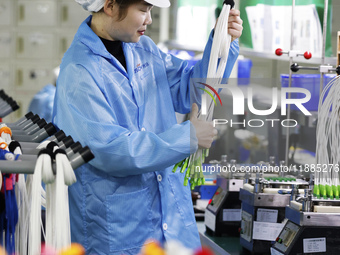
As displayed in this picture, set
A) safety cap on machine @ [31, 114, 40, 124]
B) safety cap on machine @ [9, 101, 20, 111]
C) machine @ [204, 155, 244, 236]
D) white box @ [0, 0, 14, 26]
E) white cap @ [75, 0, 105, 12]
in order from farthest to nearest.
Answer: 1. white box @ [0, 0, 14, 26]
2. machine @ [204, 155, 244, 236]
3. safety cap on machine @ [9, 101, 20, 111]
4. white cap @ [75, 0, 105, 12]
5. safety cap on machine @ [31, 114, 40, 124]

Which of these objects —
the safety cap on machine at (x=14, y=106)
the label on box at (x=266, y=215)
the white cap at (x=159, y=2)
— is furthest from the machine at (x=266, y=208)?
the safety cap on machine at (x=14, y=106)

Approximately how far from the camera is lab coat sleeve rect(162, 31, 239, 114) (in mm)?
2344

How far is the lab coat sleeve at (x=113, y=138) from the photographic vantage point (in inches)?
81.4

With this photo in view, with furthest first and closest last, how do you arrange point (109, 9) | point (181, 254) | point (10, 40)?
1. point (10, 40)
2. point (109, 9)
3. point (181, 254)

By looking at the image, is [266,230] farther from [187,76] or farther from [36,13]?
[36,13]

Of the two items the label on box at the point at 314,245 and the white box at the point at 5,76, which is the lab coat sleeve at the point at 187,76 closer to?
the label on box at the point at 314,245

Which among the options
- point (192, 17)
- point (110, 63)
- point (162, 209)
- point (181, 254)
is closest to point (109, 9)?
point (110, 63)

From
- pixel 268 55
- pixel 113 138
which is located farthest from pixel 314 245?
pixel 268 55

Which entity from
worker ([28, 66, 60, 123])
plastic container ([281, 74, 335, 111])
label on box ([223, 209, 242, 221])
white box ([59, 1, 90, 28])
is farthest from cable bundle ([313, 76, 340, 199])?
white box ([59, 1, 90, 28])

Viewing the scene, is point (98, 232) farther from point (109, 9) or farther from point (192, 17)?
point (192, 17)

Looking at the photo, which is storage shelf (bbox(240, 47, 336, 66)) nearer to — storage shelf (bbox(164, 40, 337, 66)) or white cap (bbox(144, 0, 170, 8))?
storage shelf (bbox(164, 40, 337, 66))

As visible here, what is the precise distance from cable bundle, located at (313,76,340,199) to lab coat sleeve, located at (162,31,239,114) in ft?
1.24

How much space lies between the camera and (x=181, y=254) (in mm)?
988

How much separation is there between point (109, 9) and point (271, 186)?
1051 mm
